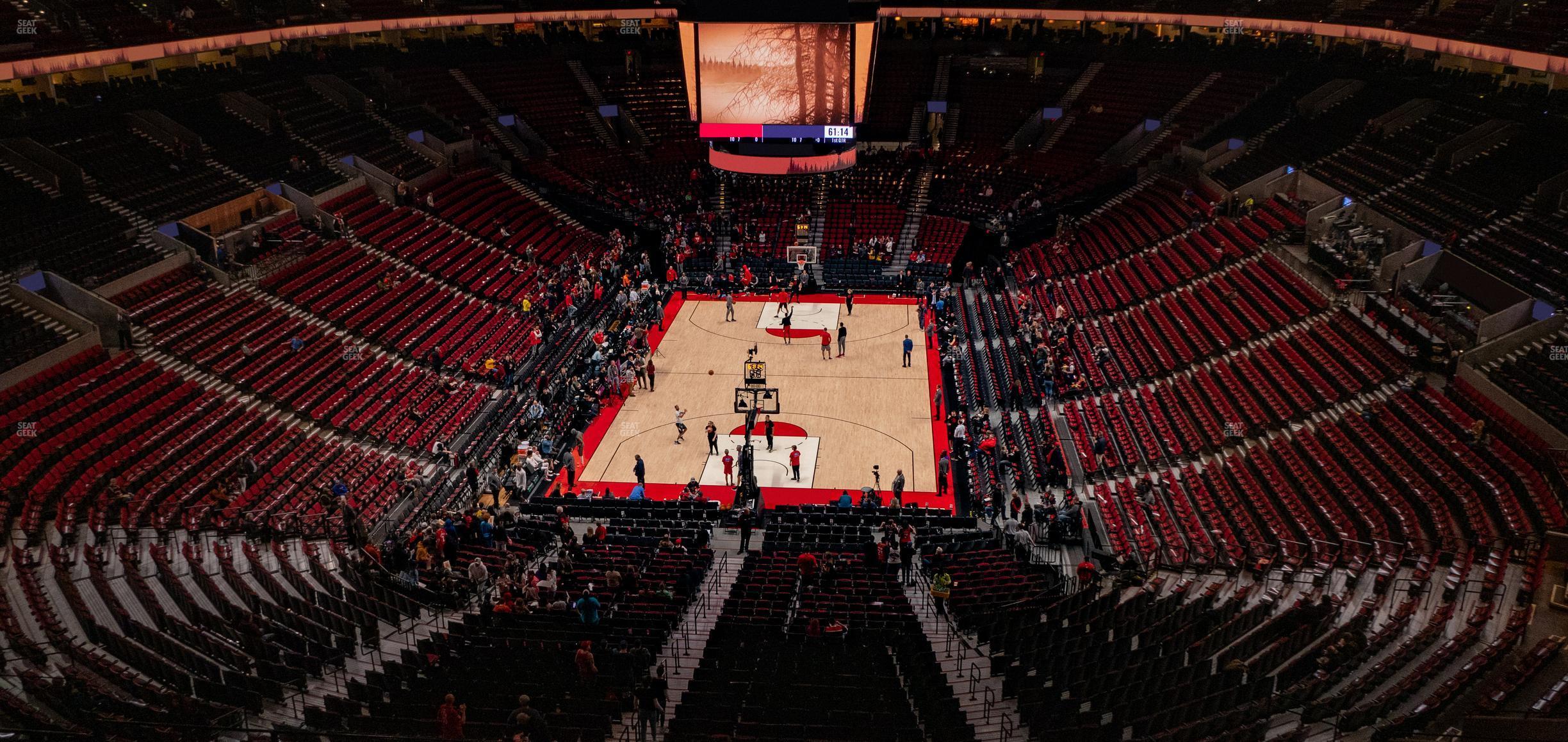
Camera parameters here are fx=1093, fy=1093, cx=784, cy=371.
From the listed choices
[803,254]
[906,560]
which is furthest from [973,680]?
[803,254]

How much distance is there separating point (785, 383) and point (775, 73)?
1116cm

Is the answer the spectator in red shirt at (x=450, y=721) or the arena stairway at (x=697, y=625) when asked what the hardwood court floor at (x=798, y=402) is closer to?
the arena stairway at (x=697, y=625)

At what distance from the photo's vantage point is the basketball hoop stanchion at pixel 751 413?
77.8 ft

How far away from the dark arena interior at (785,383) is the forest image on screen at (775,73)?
154mm

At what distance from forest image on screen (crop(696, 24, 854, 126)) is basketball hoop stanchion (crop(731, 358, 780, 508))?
31.9 ft

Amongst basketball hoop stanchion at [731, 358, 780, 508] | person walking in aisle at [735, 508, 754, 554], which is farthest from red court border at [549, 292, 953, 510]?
person walking in aisle at [735, 508, 754, 554]

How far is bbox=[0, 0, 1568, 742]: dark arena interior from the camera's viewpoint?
13.9 meters

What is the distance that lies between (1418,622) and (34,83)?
140 feet

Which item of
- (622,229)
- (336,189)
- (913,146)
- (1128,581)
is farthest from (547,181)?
(1128,581)

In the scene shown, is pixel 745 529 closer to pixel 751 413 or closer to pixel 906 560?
pixel 906 560

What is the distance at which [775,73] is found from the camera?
36.0 meters

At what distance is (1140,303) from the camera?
1253 inches

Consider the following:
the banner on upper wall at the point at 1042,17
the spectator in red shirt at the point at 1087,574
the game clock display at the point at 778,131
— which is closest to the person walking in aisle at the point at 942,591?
the spectator in red shirt at the point at 1087,574

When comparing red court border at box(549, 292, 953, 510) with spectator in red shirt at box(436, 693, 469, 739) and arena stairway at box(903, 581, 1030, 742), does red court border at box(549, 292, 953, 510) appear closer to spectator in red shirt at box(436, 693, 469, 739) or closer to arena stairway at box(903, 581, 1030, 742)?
arena stairway at box(903, 581, 1030, 742)
